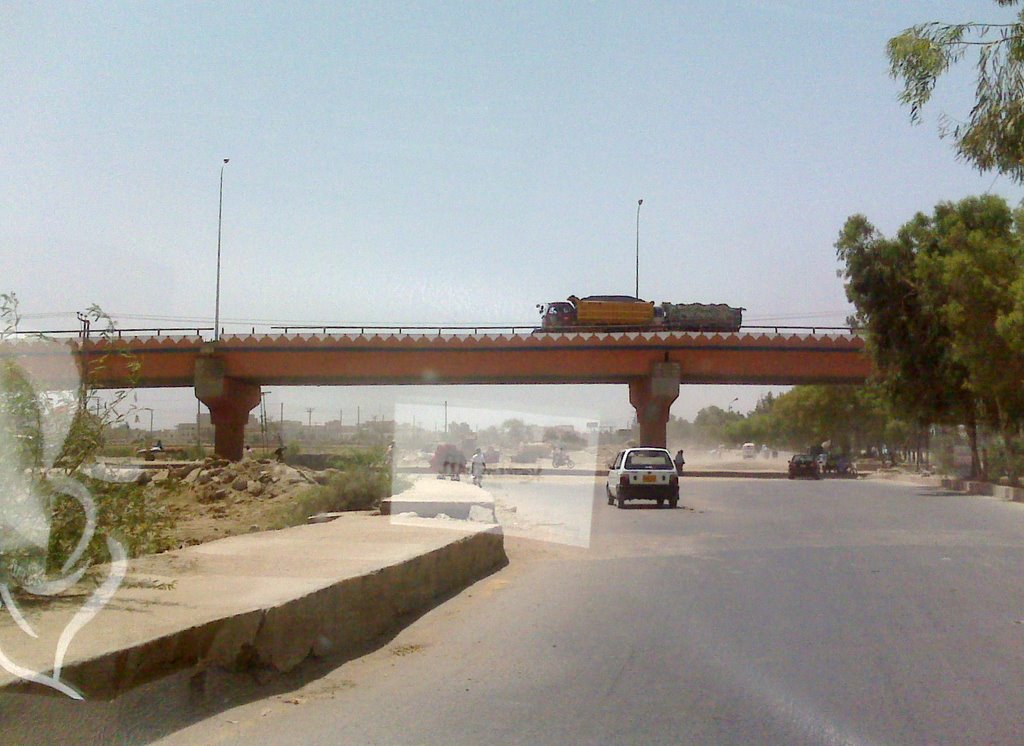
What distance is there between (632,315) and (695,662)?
53.5 m

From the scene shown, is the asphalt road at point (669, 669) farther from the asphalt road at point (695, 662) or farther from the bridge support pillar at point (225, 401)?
the bridge support pillar at point (225, 401)

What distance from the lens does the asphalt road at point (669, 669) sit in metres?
6.52

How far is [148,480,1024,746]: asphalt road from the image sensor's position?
6.64 meters

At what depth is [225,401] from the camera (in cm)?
5838

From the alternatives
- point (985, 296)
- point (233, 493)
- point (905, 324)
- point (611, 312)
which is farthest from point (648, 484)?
point (611, 312)

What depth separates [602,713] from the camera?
6.98 meters

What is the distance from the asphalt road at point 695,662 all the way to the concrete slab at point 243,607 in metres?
0.41

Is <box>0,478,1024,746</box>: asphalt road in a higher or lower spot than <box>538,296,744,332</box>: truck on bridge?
lower

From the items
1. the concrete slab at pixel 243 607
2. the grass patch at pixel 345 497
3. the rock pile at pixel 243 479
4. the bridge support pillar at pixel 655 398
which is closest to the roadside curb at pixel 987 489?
the bridge support pillar at pixel 655 398

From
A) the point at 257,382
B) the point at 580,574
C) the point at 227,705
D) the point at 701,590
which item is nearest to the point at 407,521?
the point at 580,574

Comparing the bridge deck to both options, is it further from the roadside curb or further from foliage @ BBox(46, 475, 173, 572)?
foliage @ BBox(46, 475, 173, 572)

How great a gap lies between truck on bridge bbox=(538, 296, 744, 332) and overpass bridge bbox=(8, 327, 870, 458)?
7.86ft

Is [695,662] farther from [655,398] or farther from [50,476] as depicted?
[655,398]

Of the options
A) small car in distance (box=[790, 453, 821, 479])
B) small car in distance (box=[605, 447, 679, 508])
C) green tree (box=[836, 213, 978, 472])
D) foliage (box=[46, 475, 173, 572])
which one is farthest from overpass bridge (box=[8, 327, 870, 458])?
foliage (box=[46, 475, 173, 572])
